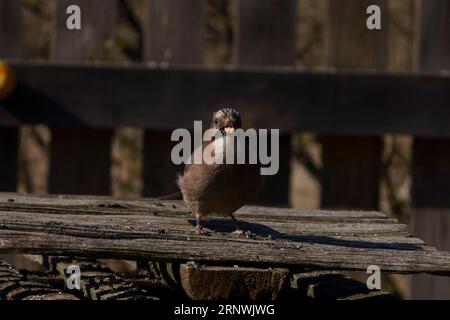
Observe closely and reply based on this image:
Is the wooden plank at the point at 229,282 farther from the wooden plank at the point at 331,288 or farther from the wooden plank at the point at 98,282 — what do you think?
the wooden plank at the point at 331,288

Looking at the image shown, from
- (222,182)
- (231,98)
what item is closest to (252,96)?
(231,98)

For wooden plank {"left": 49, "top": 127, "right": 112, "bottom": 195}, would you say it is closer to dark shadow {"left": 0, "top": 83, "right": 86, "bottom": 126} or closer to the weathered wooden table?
dark shadow {"left": 0, "top": 83, "right": 86, "bottom": 126}

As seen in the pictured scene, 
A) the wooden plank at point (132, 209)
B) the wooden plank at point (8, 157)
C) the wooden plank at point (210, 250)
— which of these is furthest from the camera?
the wooden plank at point (8, 157)

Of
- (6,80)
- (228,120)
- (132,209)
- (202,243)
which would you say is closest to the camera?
(202,243)

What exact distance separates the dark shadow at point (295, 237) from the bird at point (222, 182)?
13 centimetres

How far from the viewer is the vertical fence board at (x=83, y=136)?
5.63 meters

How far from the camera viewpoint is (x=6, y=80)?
5.46 metres

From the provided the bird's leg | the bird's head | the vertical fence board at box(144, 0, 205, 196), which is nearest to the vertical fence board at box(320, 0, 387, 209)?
the vertical fence board at box(144, 0, 205, 196)

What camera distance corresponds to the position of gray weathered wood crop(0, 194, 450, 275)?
3527 millimetres

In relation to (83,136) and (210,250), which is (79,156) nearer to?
(83,136)

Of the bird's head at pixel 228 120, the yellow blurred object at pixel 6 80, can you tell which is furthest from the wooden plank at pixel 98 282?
the yellow blurred object at pixel 6 80

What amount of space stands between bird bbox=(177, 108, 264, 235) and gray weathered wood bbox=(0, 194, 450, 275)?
4.0 inches

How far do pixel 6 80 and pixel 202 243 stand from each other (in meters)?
2.09
